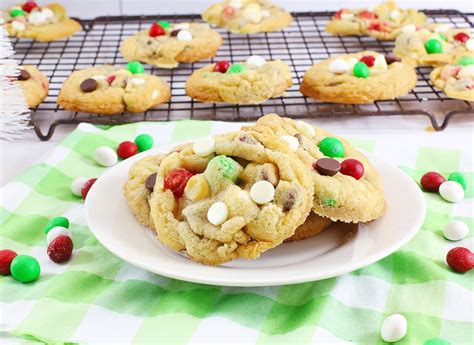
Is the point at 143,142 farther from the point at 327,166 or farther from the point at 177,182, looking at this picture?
the point at 327,166

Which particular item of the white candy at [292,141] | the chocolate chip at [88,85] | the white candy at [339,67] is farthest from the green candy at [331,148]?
the chocolate chip at [88,85]

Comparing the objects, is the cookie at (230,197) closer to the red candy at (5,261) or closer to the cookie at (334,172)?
the cookie at (334,172)

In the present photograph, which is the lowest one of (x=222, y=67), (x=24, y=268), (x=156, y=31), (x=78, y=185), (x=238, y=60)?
(x=238, y=60)

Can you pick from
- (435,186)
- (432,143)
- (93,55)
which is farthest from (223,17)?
(435,186)

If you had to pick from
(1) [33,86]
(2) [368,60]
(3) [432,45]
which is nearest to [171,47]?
(1) [33,86]

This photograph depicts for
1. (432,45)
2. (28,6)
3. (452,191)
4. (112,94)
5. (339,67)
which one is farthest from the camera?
(28,6)

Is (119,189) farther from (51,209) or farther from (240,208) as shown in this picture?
(240,208)

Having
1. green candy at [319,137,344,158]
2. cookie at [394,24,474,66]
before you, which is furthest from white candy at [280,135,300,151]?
cookie at [394,24,474,66]
